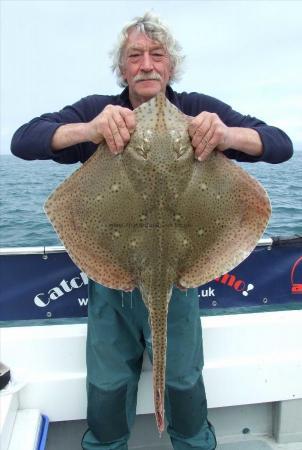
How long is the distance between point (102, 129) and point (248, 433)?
8.96 ft

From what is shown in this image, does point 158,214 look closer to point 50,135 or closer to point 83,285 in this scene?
point 50,135

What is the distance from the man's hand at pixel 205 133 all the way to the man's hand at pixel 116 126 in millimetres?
291

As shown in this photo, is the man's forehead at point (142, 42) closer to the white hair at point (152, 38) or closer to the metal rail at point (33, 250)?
the white hair at point (152, 38)

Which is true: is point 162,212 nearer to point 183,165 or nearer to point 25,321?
point 183,165

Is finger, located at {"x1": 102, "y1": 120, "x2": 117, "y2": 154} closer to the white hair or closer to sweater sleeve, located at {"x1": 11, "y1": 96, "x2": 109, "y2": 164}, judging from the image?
sweater sleeve, located at {"x1": 11, "y1": 96, "x2": 109, "y2": 164}

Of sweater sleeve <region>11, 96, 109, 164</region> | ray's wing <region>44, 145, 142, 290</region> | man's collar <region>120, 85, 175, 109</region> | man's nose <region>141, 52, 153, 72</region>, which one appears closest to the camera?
ray's wing <region>44, 145, 142, 290</region>

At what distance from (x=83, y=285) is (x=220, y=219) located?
1.60 m

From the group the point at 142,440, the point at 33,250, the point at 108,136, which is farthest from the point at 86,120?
the point at 142,440

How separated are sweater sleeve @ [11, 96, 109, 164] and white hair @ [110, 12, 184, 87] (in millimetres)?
305

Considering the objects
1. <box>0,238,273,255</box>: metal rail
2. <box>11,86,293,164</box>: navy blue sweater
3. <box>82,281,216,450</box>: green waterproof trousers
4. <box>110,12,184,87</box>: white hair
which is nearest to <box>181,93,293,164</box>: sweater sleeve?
<box>11,86,293,164</box>: navy blue sweater

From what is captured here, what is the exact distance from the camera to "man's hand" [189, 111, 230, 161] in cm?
216

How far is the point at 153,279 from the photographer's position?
2289 millimetres

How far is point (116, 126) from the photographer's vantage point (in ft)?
7.02

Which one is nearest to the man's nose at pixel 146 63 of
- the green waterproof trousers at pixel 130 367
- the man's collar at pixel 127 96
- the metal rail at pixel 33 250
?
the man's collar at pixel 127 96
